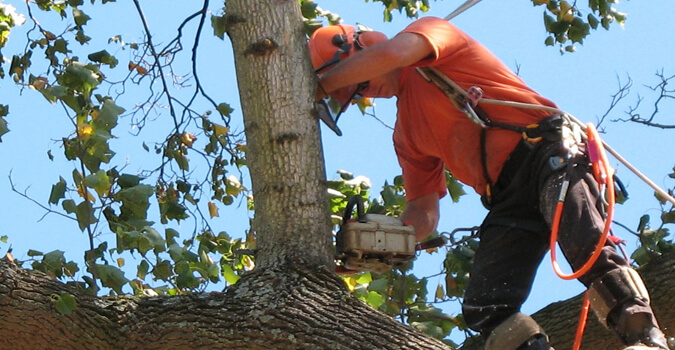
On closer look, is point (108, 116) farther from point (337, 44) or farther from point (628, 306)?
point (628, 306)

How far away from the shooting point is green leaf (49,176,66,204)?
433 centimetres

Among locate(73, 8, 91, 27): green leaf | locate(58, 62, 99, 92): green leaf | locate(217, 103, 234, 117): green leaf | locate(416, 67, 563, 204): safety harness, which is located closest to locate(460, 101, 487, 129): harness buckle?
locate(416, 67, 563, 204): safety harness

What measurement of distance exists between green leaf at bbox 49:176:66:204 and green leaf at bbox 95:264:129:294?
0.39m

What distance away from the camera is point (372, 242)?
398 centimetres

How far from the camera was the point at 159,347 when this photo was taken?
3.42 metres

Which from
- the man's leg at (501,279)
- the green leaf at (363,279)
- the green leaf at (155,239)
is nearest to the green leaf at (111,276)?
the green leaf at (155,239)

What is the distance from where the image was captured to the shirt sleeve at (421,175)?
14.6 feet

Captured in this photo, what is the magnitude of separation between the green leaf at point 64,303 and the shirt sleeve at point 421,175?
1.53m

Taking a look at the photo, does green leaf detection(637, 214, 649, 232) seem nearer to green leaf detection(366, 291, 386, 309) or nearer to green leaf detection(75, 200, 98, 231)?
green leaf detection(366, 291, 386, 309)

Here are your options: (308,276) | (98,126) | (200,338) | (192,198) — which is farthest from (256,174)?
(192,198)

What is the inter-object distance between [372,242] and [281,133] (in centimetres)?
51

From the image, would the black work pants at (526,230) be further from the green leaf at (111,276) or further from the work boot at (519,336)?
the green leaf at (111,276)

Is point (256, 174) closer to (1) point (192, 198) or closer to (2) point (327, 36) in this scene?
(2) point (327, 36)

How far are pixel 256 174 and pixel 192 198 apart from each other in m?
1.94
